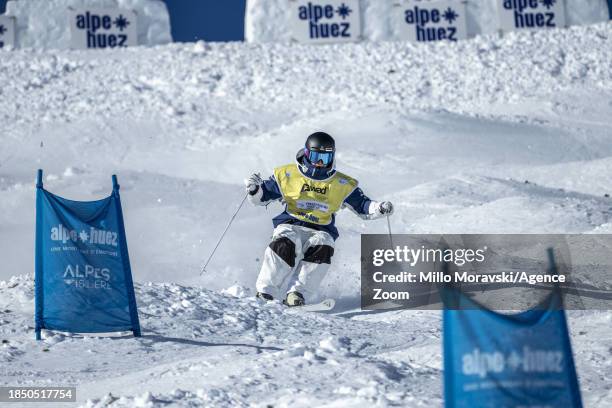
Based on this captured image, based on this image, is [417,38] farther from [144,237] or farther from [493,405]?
[493,405]

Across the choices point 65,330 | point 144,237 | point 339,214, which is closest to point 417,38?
point 339,214

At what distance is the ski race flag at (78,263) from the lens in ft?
19.4

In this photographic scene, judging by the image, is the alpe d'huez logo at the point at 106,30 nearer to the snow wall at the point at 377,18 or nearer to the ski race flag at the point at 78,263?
the snow wall at the point at 377,18

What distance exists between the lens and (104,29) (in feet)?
77.2

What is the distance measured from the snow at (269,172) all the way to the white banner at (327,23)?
18.2 inches

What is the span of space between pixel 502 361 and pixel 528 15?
69.6 feet

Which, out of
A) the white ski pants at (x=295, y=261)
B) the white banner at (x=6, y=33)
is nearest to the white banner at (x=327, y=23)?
the white banner at (x=6, y=33)

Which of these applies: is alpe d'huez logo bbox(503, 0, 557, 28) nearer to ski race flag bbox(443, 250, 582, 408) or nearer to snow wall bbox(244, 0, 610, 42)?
snow wall bbox(244, 0, 610, 42)

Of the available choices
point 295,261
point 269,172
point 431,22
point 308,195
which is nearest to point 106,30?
point 431,22

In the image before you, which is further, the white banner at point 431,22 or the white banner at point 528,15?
the white banner at point 528,15

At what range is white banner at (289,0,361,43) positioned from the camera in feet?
75.9

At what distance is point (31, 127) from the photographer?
61.0 ft

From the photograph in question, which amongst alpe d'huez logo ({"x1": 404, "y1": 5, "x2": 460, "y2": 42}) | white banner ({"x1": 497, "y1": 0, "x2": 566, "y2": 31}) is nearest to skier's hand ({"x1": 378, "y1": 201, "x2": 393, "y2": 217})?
alpe d'huez logo ({"x1": 404, "y1": 5, "x2": 460, "y2": 42})

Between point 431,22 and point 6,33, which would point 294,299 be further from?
point 6,33
